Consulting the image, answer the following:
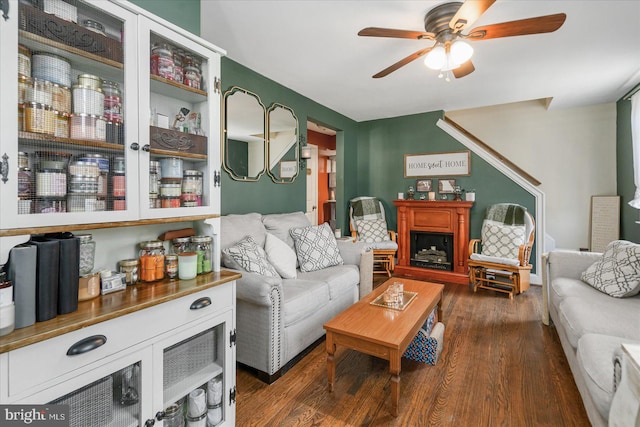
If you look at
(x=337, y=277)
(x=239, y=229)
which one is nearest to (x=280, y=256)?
(x=239, y=229)

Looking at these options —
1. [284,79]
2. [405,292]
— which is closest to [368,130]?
[284,79]

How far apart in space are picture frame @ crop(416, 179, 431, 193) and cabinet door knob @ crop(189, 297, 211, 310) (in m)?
4.20

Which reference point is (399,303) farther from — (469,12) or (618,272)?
(469,12)

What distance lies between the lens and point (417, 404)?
176cm

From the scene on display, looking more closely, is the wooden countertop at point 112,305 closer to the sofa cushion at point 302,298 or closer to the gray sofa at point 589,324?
the sofa cushion at point 302,298

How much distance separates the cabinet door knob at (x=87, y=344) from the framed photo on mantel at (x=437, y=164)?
4703 mm

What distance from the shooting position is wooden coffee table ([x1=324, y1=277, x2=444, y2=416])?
1635mm

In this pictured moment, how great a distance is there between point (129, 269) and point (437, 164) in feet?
14.8

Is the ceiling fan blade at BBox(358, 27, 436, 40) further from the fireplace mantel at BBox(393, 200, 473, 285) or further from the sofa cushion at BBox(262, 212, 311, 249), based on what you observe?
the fireplace mantel at BBox(393, 200, 473, 285)

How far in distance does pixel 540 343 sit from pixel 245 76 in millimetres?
3591

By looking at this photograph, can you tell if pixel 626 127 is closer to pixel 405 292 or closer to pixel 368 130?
pixel 368 130

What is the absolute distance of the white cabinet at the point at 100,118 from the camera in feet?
3.21

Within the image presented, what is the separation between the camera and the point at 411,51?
2738 millimetres

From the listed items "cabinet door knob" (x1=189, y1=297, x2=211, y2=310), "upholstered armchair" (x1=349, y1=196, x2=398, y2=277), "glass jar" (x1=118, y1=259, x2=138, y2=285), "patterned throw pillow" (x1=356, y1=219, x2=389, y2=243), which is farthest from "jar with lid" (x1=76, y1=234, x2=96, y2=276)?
"patterned throw pillow" (x1=356, y1=219, x2=389, y2=243)
